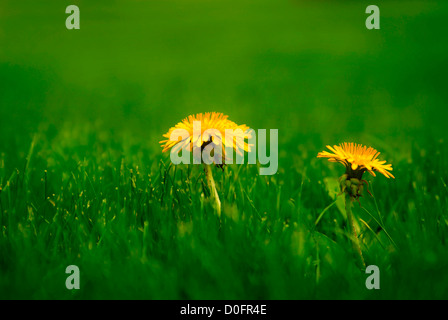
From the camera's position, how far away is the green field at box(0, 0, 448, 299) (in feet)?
4.13

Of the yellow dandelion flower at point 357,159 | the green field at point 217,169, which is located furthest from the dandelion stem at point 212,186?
the yellow dandelion flower at point 357,159

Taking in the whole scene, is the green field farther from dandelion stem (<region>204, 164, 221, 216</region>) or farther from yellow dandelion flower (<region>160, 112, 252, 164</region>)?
yellow dandelion flower (<region>160, 112, 252, 164</region>)

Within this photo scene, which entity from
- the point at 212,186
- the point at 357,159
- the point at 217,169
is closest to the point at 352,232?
the point at 357,159

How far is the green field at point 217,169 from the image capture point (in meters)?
1.26

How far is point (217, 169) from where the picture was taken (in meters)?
1.92

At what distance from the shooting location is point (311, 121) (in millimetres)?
3646

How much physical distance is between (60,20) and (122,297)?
21.1 ft

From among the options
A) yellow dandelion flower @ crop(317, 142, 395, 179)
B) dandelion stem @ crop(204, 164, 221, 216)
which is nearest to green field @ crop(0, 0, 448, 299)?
dandelion stem @ crop(204, 164, 221, 216)

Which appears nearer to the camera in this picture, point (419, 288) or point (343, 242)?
point (419, 288)

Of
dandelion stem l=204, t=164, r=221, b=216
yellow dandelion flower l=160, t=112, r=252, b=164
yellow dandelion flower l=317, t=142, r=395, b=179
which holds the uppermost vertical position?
yellow dandelion flower l=160, t=112, r=252, b=164

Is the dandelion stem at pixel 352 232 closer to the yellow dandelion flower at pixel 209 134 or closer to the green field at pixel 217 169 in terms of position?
the green field at pixel 217 169

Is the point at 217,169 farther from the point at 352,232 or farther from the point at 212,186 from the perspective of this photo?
the point at 352,232
